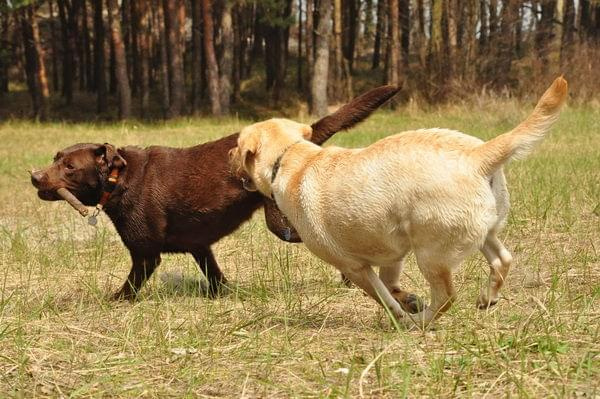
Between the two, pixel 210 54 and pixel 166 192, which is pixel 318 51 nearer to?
pixel 210 54

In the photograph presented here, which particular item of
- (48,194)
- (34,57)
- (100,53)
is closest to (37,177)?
(48,194)

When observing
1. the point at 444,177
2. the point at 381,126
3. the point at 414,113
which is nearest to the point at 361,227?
the point at 444,177

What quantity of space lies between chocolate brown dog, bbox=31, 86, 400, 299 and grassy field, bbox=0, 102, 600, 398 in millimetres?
298

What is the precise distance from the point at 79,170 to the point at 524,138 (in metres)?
3.25

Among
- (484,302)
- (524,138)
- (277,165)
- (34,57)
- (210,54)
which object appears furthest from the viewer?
Answer: (34,57)

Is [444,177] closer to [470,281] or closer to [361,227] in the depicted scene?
[361,227]

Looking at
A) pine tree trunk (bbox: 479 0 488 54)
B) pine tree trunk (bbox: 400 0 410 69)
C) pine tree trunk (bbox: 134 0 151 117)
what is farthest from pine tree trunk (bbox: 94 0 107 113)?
pine tree trunk (bbox: 479 0 488 54)

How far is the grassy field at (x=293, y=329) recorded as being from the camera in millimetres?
3176

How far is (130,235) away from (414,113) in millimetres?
18213

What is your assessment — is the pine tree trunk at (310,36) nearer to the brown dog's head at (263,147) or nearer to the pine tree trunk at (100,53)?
the pine tree trunk at (100,53)

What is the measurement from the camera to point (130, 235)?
5688mm

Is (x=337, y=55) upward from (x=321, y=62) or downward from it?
downward

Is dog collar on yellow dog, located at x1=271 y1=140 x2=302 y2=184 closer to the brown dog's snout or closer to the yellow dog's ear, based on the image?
the yellow dog's ear

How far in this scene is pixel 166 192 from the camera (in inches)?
228
